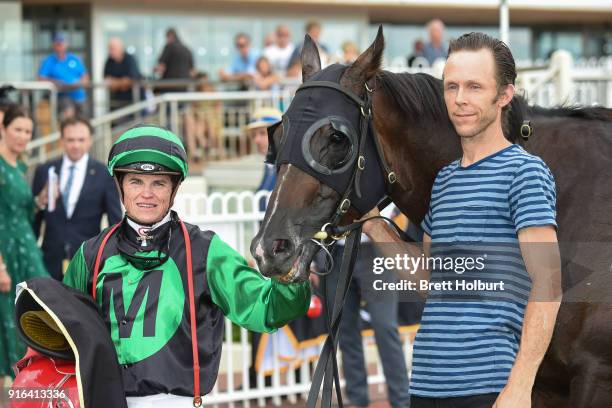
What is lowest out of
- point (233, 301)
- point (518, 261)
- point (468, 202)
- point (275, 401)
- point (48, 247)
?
point (275, 401)

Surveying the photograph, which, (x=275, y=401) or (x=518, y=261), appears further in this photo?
(x=275, y=401)

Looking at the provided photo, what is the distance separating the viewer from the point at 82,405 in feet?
8.68

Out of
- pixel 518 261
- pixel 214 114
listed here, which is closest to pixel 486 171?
pixel 518 261

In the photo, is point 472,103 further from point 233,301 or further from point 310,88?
point 233,301

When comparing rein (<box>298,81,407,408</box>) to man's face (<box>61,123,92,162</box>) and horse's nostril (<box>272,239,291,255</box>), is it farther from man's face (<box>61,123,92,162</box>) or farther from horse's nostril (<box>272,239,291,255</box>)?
man's face (<box>61,123,92,162</box>)

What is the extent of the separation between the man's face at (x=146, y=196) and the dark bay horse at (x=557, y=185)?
15.9 inches

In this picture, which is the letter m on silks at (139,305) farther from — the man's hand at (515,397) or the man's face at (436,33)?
the man's face at (436,33)

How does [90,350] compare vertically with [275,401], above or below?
above

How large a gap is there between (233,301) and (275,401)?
3959mm

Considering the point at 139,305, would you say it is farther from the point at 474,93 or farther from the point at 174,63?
the point at 174,63

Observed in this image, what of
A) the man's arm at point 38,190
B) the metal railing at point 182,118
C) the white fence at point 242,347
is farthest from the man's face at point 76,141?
the metal railing at point 182,118

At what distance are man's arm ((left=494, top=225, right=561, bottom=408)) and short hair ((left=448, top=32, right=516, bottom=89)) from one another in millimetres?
447

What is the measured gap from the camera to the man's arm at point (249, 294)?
2.80 metres

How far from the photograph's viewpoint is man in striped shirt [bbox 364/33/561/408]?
240 centimetres
